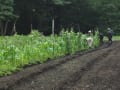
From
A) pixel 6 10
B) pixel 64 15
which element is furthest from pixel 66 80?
pixel 64 15

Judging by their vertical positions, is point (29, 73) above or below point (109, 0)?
below

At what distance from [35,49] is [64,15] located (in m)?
45.7

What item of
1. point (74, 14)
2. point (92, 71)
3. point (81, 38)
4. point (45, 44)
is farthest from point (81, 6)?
point (92, 71)

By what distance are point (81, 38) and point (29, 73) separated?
18804 mm

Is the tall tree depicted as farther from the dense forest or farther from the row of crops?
the row of crops

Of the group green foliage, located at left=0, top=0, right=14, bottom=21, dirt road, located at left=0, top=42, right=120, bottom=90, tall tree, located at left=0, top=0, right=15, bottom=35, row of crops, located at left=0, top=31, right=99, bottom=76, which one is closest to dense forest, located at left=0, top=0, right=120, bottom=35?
tall tree, located at left=0, top=0, right=15, bottom=35

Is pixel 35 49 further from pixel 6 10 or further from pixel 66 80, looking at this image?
pixel 6 10

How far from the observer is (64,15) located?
67500mm

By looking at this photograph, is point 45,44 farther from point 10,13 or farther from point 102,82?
point 10,13

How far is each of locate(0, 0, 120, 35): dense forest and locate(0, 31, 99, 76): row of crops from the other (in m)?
26.4

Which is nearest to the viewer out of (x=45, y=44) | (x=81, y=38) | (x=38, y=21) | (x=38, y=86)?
(x=38, y=86)

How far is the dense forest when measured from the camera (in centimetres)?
6041

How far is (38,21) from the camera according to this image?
6500 cm

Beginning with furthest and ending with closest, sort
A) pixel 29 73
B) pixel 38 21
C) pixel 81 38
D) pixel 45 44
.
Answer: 1. pixel 38 21
2. pixel 81 38
3. pixel 45 44
4. pixel 29 73
